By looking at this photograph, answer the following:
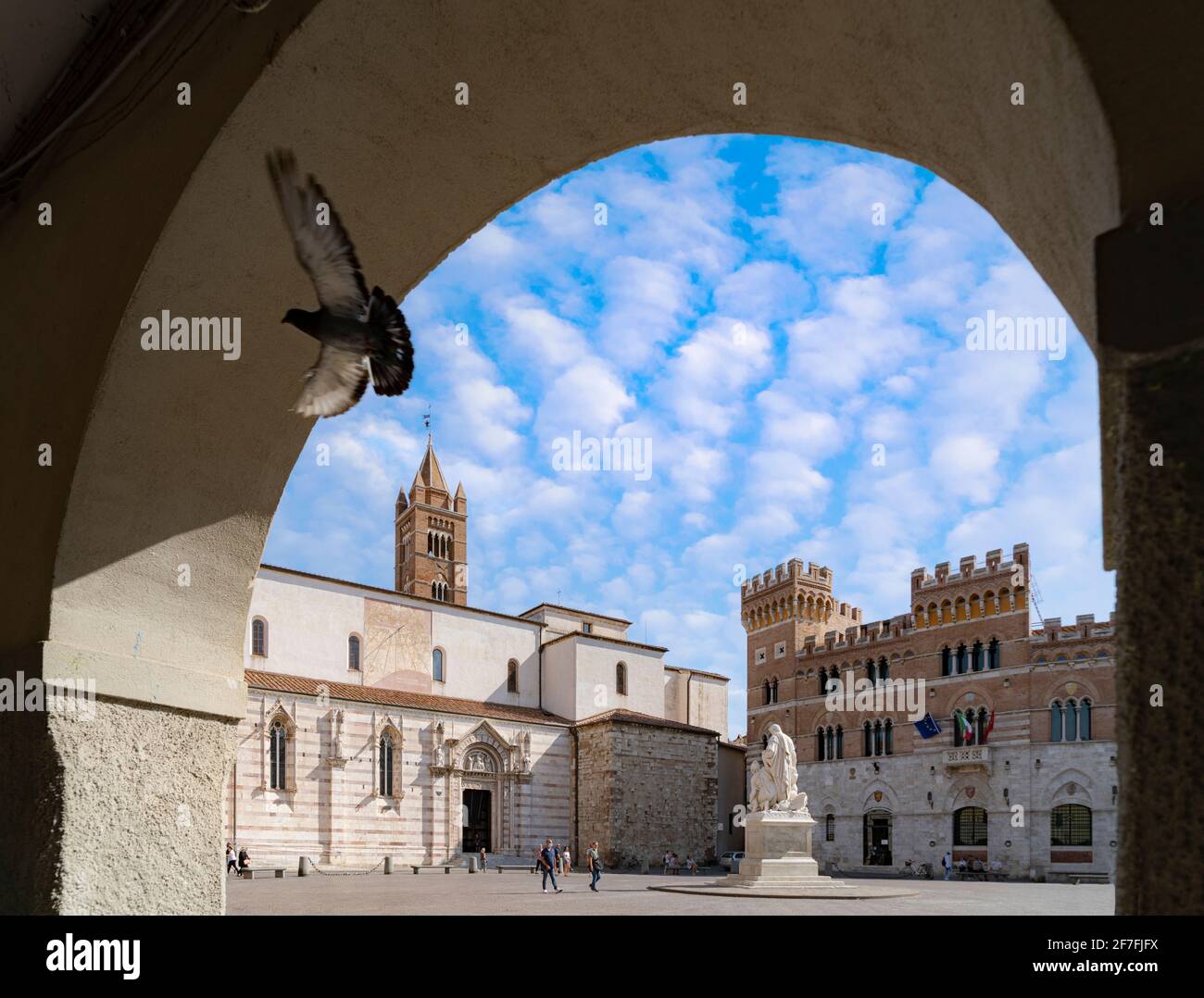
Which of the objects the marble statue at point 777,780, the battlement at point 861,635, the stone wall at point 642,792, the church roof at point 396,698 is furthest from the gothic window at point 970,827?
the marble statue at point 777,780

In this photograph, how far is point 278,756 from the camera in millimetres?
35500

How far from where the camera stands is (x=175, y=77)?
2.78m

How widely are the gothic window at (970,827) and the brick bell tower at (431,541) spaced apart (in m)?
32.9

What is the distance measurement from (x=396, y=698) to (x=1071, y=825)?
24672 millimetres

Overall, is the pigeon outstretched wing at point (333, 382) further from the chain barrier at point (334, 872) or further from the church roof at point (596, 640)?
the church roof at point (596, 640)

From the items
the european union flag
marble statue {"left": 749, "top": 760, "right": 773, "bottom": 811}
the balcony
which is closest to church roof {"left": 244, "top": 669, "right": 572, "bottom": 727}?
the european union flag

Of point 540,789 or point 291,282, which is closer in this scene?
point 291,282

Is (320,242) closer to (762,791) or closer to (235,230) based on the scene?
(235,230)

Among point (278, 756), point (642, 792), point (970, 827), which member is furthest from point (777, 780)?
point (642, 792)

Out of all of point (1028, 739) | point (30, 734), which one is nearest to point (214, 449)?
point (30, 734)

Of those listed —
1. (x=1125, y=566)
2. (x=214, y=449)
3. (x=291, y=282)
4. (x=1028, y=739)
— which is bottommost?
(x=1028, y=739)

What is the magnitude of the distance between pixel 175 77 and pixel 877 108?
179 centimetres
